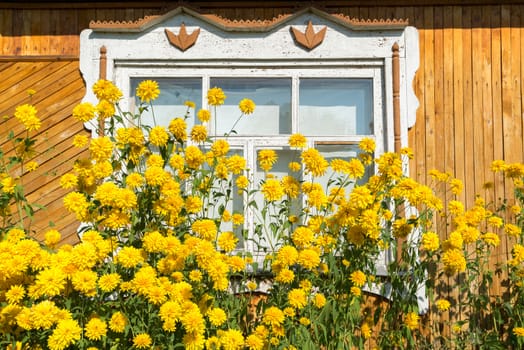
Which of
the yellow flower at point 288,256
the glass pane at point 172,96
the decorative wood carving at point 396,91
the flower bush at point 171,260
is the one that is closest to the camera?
the flower bush at point 171,260

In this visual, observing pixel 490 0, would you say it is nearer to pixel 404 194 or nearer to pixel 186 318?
pixel 404 194

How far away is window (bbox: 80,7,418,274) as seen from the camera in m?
4.24

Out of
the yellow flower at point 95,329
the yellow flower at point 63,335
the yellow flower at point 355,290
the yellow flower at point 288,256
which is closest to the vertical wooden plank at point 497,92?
the yellow flower at point 355,290

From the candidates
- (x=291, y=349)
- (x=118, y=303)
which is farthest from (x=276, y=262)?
(x=118, y=303)

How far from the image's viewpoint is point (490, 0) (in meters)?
4.29

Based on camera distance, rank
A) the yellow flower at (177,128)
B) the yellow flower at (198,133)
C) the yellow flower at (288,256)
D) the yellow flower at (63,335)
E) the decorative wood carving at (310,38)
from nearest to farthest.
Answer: the yellow flower at (63,335), the yellow flower at (288,256), the yellow flower at (177,128), the yellow flower at (198,133), the decorative wood carving at (310,38)

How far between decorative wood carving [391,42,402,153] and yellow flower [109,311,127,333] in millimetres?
2280

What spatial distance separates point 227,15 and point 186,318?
254 centimetres

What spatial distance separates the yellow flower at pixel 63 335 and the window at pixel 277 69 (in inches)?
81.4

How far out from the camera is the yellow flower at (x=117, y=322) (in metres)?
2.43

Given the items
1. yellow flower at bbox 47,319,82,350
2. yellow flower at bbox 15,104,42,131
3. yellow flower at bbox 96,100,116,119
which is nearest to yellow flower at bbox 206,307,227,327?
yellow flower at bbox 47,319,82,350

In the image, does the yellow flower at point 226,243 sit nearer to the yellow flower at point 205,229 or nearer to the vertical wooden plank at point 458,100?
the yellow flower at point 205,229

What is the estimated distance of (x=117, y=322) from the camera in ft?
8.00

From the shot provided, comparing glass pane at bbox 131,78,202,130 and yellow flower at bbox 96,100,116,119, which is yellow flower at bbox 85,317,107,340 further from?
glass pane at bbox 131,78,202,130
